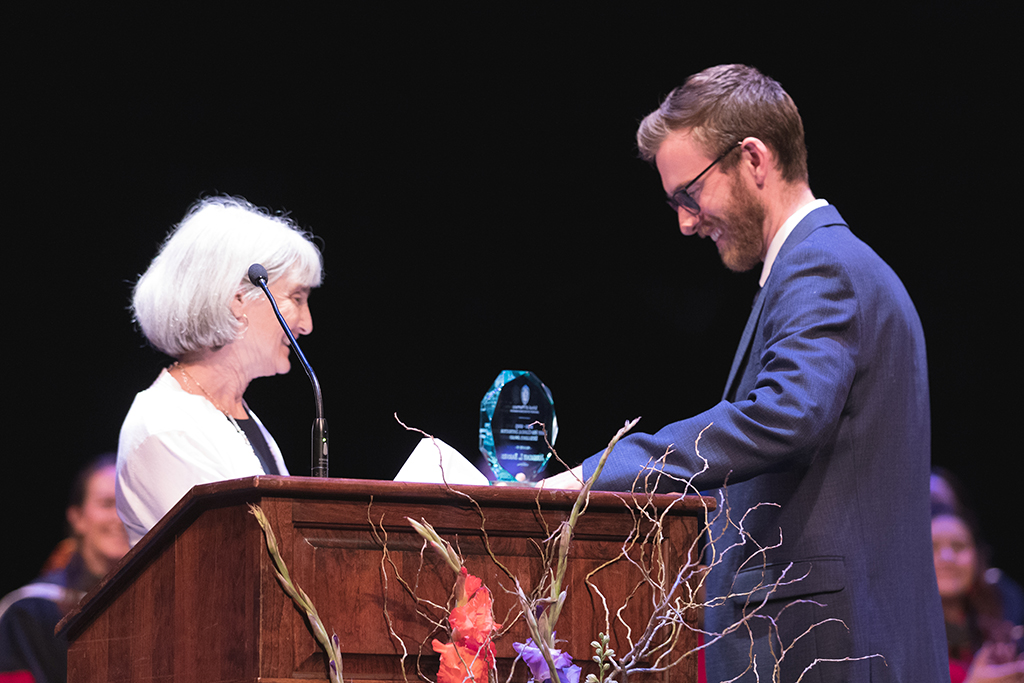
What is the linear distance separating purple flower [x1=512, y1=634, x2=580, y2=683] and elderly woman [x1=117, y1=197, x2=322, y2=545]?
102cm

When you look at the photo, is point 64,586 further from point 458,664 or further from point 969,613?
point 969,613

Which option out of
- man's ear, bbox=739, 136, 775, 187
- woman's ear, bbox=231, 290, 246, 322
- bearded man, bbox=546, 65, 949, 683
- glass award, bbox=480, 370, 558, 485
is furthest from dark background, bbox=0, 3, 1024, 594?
glass award, bbox=480, 370, 558, 485

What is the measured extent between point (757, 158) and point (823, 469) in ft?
2.30

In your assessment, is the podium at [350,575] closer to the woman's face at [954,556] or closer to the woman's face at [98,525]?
the woman's face at [98,525]

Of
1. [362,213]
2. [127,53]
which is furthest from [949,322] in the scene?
[127,53]

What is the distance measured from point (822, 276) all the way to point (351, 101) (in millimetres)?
2217

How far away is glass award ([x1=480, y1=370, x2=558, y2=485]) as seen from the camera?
1.62m

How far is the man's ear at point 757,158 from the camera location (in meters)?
2.22

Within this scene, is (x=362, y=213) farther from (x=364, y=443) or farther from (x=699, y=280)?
(x=699, y=280)

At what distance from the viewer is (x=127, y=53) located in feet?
11.2

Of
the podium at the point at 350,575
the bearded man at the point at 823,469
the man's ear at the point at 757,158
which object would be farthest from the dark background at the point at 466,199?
the podium at the point at 350,575

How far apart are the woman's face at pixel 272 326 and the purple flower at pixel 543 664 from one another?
126 centimetres

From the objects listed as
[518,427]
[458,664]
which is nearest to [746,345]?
[518,427]

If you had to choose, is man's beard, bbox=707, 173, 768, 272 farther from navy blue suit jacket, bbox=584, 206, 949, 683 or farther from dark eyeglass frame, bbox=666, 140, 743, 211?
navy blue suit jacket, bbox=584, 206, 949, 683
